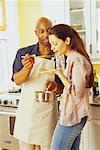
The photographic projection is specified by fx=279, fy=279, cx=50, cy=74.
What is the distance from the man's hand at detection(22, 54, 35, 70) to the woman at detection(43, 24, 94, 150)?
19 cm

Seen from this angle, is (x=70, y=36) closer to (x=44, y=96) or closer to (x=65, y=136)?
(x=44, y=96)

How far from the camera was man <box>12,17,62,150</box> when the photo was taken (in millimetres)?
1797

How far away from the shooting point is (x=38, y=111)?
5.95ft

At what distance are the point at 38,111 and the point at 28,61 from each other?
13.3 inches

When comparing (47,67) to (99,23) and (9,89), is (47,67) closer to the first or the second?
(99,23)

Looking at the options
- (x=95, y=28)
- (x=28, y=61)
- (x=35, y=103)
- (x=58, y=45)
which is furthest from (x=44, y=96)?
(x=95, y=28)

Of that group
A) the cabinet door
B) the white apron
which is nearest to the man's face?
the white apron

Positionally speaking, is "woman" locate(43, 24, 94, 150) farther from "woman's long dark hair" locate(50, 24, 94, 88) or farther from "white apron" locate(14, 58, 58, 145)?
"white apron" locate(14, 58, 58, 145)

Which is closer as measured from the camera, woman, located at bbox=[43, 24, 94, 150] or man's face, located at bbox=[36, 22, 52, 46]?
woman, located at bbox=[43, 24, 94, 150]

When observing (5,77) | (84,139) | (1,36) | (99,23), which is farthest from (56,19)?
(84,139)

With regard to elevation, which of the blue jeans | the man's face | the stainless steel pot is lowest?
the blue jeans

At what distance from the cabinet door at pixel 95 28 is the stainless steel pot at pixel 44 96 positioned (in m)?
0.78

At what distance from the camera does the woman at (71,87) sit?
154 cm

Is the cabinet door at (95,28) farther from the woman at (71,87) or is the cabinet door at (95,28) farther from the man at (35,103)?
the woman at (71,87)
